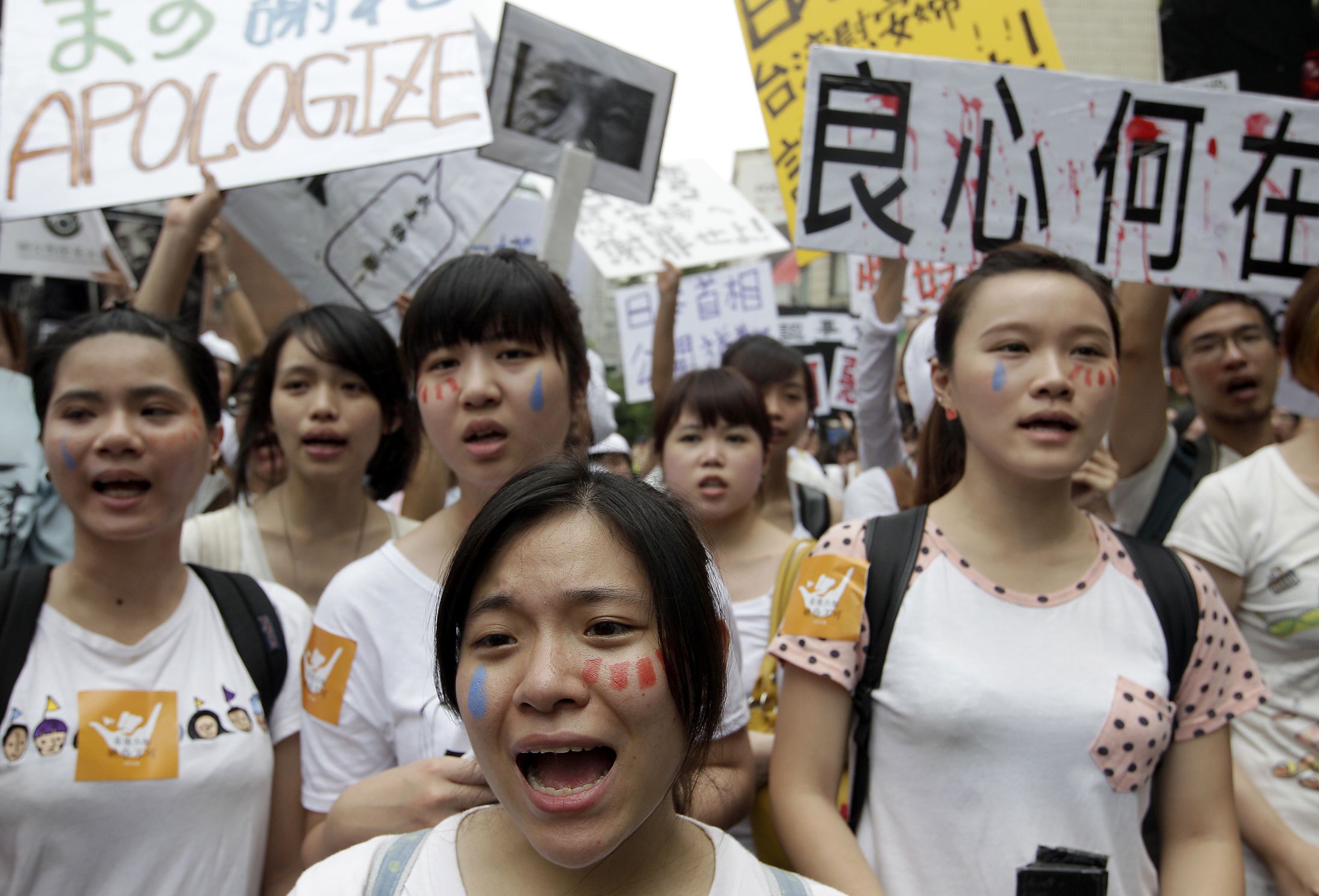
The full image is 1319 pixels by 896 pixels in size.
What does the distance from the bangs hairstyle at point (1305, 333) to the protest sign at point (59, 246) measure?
421cm

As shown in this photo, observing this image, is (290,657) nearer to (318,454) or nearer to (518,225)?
(318,454)

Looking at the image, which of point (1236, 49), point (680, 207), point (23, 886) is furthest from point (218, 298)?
point (1236, 49)

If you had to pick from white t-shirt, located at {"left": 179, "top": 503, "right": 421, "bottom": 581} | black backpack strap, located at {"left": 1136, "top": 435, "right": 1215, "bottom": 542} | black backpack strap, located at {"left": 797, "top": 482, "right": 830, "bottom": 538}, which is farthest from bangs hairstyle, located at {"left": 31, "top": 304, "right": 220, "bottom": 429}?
black backpack strap, located at {"left": 1136, "top": 435, "right": 1215, "bottom": 542}

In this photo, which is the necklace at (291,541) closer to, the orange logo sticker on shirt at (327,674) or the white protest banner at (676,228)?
the orange logo sticker on shirt at (327,674)

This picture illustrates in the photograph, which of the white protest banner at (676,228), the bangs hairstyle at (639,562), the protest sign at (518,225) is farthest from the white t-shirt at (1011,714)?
the protest sign at (518,225)

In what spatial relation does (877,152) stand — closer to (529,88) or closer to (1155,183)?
(1155,183)

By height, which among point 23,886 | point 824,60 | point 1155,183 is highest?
point 824,60

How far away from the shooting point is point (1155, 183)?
10.1 ft

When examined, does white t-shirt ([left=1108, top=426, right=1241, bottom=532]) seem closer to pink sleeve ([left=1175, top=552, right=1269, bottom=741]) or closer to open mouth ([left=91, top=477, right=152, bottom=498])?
pink sleeve ([left=1175, top=552, right=1269, bottom=741])

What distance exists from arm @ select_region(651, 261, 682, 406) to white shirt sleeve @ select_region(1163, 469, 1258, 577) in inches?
99.5

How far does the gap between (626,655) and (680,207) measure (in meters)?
5.38

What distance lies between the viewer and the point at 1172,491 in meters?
3.17

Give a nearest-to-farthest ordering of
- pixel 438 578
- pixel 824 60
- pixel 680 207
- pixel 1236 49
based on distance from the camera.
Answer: pixel 438 578
pixel 824 60
pixel 1236 49
pixel 680 207

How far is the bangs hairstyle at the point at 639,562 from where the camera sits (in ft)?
4.47
